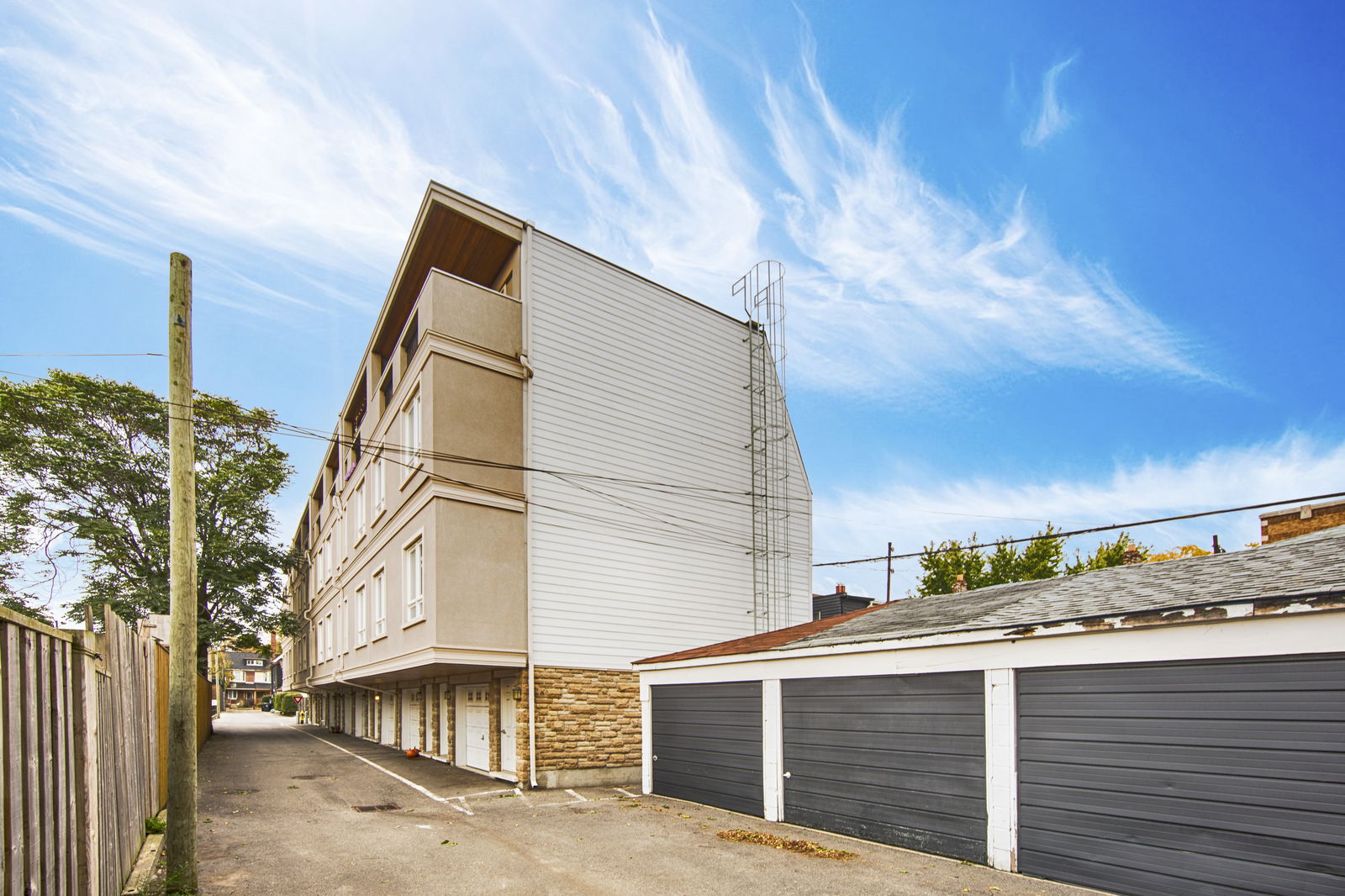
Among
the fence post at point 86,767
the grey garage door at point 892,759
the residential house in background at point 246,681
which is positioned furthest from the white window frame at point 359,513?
the residential house in background at point 246,681

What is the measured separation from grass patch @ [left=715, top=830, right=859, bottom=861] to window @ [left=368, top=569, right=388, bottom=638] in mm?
12173

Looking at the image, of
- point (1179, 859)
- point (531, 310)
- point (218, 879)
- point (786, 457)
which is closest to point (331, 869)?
point (218, 879)

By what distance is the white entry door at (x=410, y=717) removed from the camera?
82.6 ft

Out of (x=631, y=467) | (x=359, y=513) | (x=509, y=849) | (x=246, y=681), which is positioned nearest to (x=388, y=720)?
(x=359, y=513)

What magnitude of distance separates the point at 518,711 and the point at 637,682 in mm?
3181

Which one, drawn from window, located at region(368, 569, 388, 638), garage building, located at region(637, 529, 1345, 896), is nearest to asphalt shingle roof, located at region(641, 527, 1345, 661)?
garage building, located at region(637, 529, 1345, 896)

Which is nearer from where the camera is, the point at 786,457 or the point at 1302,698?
the point at 1302,698

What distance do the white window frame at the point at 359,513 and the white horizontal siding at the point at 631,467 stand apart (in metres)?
9.79

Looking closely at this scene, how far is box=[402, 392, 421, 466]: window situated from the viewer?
1905 centimetres

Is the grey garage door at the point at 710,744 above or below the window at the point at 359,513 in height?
below

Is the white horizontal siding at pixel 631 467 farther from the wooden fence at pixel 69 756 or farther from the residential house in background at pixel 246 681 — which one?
the residential house in background at pixel 246 681

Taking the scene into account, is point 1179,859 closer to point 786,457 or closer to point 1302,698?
point 1302,698

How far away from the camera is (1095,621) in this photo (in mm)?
9352

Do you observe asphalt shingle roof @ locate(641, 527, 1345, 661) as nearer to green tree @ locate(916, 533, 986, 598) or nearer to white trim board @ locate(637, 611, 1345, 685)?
white trim board @ locate(637, 611, 1345, 685)
